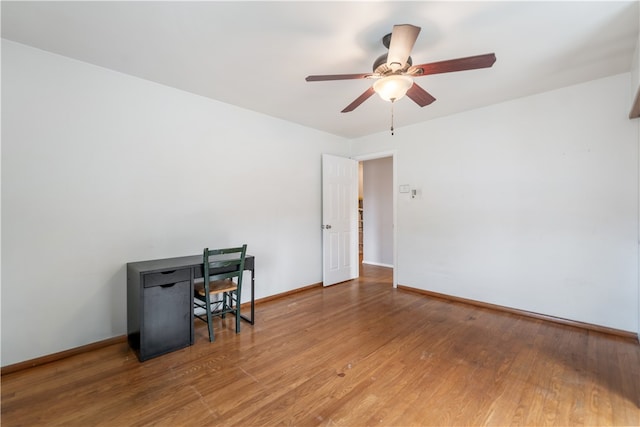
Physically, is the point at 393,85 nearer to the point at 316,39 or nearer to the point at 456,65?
the point at 456,65

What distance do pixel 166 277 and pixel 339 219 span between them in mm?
2795

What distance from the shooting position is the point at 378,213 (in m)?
6.16

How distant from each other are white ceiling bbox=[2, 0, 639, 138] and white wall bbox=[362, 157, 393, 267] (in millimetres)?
3195

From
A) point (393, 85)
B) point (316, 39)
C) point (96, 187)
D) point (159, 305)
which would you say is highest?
point (316, 39)

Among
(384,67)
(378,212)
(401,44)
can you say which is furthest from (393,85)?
(378,212)

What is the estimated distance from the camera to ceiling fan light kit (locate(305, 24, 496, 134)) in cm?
164

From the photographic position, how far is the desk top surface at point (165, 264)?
2.32 m

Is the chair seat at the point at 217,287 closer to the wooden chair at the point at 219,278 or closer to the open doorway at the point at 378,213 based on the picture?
the wooden chair at the point at 219,278

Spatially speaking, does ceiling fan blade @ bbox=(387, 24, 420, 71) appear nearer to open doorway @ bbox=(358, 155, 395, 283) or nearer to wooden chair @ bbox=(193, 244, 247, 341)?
wooden chair @ bbox=(193, 244, 247, 341)

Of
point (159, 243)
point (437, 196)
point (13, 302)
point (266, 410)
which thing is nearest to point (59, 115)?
point (159, 243)

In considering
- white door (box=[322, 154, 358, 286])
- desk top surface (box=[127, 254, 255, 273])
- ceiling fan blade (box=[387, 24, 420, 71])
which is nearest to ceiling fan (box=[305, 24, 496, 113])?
ceiling fan blade (box=[387, 24, 420, 71])

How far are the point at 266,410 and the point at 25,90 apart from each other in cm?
297

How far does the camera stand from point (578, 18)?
5.98 ft

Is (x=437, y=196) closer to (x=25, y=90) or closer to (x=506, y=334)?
(x=506, y=334)
